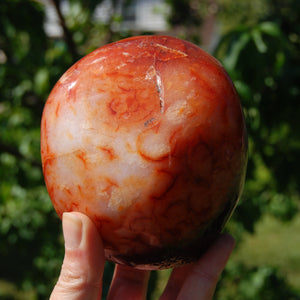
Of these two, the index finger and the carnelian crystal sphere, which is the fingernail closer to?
the carnelian crystal sphere

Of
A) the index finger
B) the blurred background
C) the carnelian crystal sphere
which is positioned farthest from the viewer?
the blurred background

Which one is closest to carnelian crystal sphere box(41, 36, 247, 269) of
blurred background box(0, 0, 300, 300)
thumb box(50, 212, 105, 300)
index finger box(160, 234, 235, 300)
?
thumb box(50, 212, 105, 300)

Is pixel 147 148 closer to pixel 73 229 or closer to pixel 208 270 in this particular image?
pixel 73 229

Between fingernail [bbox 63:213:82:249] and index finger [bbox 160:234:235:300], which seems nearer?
fingernail [bbox 63:213:82:249]

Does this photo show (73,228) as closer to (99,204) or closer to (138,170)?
(99,204)

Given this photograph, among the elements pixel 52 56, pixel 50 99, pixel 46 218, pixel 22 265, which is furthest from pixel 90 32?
pixel 22 265

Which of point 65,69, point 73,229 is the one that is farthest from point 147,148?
point 65,69

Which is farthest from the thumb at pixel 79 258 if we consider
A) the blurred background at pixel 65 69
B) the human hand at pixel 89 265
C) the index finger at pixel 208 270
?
the blurred background at pixel 65 69
